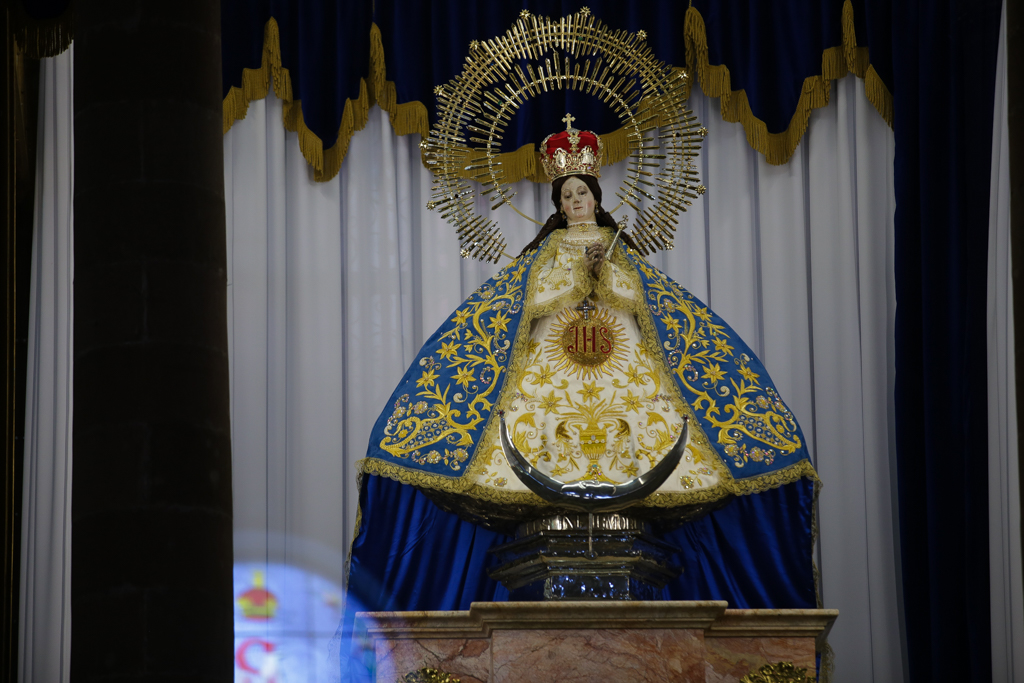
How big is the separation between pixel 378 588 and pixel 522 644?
75 cm

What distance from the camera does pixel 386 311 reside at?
6871 mm

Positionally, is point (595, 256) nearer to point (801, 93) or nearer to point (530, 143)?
point (530, 143)

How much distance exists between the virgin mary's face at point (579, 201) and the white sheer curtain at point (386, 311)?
1.11m

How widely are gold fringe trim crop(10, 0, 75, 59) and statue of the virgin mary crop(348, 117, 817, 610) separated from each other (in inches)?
75.7

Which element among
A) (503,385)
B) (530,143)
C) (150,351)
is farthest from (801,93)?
(150,351)

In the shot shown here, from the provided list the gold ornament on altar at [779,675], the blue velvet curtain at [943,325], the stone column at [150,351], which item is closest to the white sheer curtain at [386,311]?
the blue velvet curtain at [943,325]

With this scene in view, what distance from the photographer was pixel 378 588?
532 cm

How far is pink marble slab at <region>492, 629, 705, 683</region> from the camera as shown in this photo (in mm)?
4754

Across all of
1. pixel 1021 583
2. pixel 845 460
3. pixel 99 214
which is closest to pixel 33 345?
pixel 99 214

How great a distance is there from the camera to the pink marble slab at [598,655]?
4.75 metres

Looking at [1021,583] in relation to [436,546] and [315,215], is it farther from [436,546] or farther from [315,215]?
[315,215]

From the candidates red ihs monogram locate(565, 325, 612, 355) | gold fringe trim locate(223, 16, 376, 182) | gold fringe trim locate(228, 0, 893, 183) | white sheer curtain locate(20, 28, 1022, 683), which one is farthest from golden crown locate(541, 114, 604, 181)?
gold fringe trim locate(223, 16, 376, 182)

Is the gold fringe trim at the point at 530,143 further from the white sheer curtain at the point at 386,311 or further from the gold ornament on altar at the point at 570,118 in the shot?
the gold ornament on altar at the point at 570,118

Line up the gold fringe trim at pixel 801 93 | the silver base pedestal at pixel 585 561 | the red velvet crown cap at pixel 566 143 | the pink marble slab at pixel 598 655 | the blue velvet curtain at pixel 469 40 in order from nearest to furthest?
the pink marble slab at pixel 598 655, the silver base pedestal at pixel 585 561, the red velvet crown cap at pixel 566 143, the gold fringe trim at pixel 801 93, the blue velvet curtain at pixel 469 40
